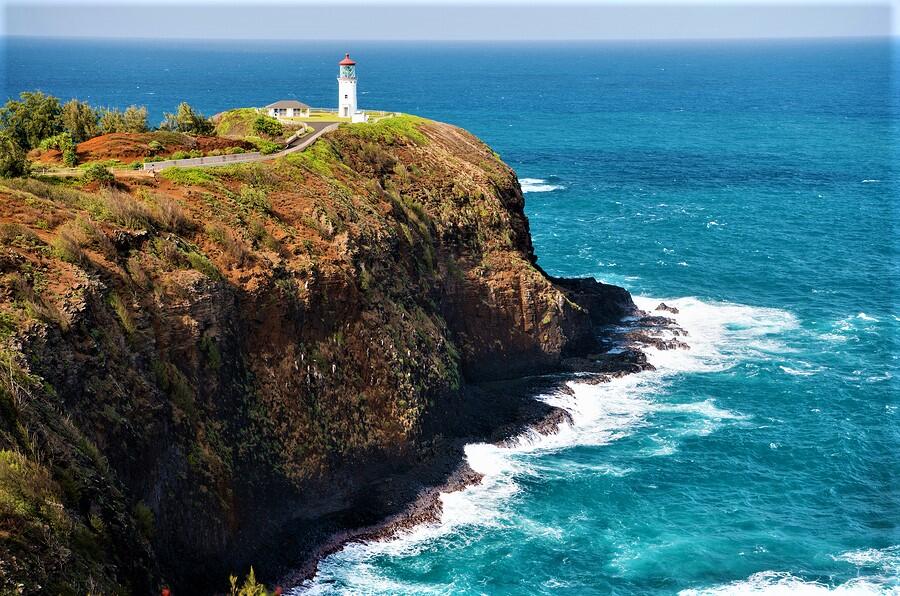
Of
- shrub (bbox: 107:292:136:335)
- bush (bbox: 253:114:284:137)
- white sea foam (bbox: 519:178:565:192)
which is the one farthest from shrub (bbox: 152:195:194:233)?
white sea foam (bbox: 519:178:565:192)

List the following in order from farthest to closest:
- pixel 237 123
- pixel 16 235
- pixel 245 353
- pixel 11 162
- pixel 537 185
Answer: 1. pixel 537 185
2. pixel 237 123
3. pixel 11 162
4. pixel 245 353
5. pixel 16 235

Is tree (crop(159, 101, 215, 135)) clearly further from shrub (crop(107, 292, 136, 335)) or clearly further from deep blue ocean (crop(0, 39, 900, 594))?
shrub (crop(107, 292, 136, 335))

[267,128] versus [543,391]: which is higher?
[267,128]

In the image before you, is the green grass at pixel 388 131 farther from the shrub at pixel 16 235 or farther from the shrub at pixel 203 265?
the shrub at pixel 16 235

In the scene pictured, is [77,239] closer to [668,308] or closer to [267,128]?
[267,128]

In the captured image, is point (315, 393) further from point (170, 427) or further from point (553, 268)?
point (553, 268)

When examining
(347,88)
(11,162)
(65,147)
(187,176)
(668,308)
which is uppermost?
(347,88)

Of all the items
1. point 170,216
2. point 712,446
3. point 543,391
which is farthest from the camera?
point 543,391

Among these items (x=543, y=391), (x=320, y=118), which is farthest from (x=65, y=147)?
(x=543, y=391)

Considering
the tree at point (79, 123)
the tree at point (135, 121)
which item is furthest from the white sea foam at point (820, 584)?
the tree at point (79, 123)
